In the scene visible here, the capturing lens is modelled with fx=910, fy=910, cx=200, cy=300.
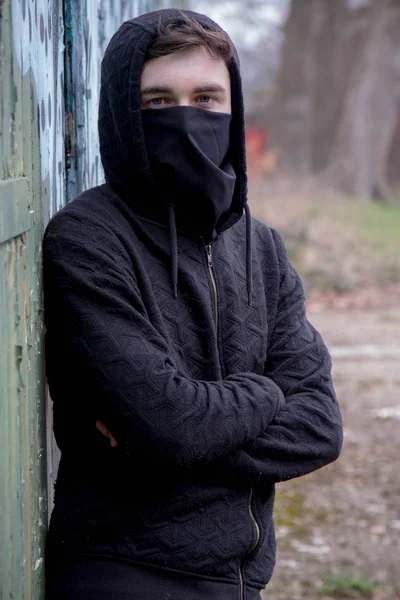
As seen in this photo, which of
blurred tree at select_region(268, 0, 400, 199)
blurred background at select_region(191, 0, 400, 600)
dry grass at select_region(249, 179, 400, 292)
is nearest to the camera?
blurred background at select_region(191, 0, 400, 600)

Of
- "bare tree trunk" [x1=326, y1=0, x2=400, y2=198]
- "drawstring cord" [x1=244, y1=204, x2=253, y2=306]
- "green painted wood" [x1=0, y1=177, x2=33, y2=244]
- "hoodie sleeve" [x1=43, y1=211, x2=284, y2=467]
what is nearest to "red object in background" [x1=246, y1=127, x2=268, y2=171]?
"bare tree trunk" [x1=326, y1=0, x2=400, y2=198]

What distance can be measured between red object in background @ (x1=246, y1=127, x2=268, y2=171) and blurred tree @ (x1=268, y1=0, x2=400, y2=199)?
0.50m

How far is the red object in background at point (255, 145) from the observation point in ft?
70.4

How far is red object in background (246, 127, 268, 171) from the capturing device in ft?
70.4

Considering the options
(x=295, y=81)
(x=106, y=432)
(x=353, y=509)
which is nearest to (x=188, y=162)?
(x=106, y=432)

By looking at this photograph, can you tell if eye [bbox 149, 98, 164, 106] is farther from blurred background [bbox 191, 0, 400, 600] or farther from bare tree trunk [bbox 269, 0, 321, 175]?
bare tree trunk [bbox 269, 0, 321, 175]

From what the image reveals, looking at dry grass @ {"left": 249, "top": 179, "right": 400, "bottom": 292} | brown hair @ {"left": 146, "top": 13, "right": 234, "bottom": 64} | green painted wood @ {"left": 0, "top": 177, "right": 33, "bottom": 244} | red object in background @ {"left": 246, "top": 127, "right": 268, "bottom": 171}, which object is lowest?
red object in background @ {"left": 246, "top": 127, "right": 268, "bottom": 171}

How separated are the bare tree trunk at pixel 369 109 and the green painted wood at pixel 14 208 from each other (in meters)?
21.5

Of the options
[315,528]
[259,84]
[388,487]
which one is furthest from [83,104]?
[259,84]

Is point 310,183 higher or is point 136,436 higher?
point 136,436

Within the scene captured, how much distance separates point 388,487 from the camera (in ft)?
18.7

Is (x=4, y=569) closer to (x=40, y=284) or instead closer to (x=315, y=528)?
(x=40, y=284)

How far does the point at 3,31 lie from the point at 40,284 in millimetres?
615

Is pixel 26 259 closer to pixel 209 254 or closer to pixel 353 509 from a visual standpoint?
pixel 209 254
